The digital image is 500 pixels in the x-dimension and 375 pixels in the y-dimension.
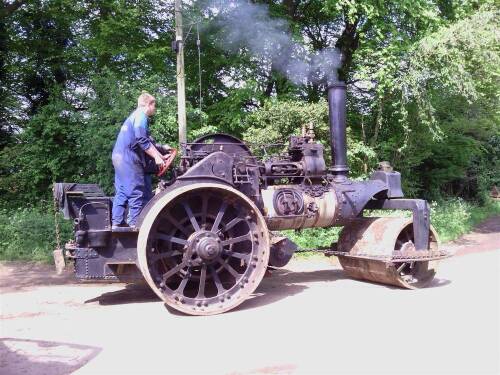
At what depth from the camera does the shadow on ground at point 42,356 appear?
12.1 feet

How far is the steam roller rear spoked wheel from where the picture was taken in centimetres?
505

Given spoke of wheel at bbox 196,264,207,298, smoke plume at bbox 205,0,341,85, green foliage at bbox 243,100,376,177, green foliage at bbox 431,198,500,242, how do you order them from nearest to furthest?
spoke of wheel at bbox 196,264,207,298
green foliage at bbox 243,100,376,177
smoke plume at bbox 205,0,341,85
green foliage at bbox 431,198,500,242

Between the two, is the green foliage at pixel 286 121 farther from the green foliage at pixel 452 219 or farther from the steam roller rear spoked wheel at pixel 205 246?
the steam roller rear spoked wheel at pixel 205 246

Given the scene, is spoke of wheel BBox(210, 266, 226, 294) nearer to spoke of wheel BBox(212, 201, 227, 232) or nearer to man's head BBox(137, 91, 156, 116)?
spoke of wheel BBox(212, 201, 227, 232)

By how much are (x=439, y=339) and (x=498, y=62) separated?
8.90 meters

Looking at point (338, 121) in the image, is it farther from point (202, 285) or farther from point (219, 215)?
point (202, 285)

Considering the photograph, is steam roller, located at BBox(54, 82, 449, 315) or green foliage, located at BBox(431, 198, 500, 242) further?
green foliage, located at BBox(431, 198, 500, 242)

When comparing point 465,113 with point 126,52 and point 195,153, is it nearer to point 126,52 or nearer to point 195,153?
point 126,52

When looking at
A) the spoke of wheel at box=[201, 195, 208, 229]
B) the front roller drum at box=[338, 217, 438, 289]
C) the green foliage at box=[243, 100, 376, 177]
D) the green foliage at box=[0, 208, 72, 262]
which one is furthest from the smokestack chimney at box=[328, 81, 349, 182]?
the green foliage at box=[0, 208, 72, 262]

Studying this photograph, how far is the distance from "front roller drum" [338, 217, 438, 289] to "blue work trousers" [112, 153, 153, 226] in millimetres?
2748

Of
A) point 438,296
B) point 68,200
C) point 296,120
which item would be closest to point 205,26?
point 296,120

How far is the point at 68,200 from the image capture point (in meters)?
5.41

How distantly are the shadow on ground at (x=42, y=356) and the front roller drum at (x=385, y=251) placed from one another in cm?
350

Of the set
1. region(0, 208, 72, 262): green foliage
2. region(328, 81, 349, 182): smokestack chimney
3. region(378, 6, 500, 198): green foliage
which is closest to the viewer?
region(328, 81, 349, 182): smokestack chimney
